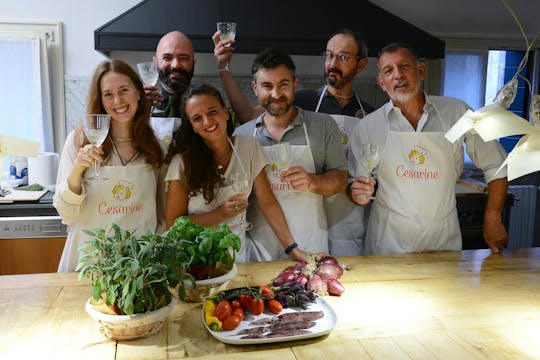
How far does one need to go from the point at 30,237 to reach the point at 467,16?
3.97 metres

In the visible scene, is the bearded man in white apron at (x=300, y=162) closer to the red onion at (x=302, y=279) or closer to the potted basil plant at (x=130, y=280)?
the red onion at (x=302, y=279)

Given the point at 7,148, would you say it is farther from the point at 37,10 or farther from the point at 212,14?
the point at 37,10

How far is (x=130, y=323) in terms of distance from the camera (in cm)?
142

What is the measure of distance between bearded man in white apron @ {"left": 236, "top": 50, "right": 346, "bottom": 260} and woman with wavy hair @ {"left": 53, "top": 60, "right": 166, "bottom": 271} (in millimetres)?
513

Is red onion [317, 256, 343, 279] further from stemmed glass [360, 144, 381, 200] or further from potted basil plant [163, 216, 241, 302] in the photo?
stemmed glass [360, 144, 381, 200]

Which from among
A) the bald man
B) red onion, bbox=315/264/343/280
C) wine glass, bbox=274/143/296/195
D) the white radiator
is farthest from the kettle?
the white radiator

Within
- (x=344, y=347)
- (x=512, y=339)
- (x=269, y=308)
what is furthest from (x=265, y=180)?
(x=512, y=339)

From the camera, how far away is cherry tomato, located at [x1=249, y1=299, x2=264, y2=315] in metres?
1.61

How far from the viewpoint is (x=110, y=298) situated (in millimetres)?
1397

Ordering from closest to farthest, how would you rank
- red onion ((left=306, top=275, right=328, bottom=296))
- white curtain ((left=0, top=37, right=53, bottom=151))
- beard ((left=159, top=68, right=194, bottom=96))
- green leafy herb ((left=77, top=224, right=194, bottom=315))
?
1. green leafy herb ((left=77, top=224, right=194, bottom=315))
2. red onion ((left=306, top=275, right=328, bottom=296))
3. beard ((left=159, top=68, right=194, bottom=96))
4. white curtain ((left=0, top=37, right=53, bottom=151))

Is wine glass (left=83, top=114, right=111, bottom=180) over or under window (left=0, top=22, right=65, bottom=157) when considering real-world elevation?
under

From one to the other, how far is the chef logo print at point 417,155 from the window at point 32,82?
9.49 feet

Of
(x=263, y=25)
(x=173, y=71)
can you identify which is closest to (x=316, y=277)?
(x=173, y=71)

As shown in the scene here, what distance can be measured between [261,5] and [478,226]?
2326 mm
